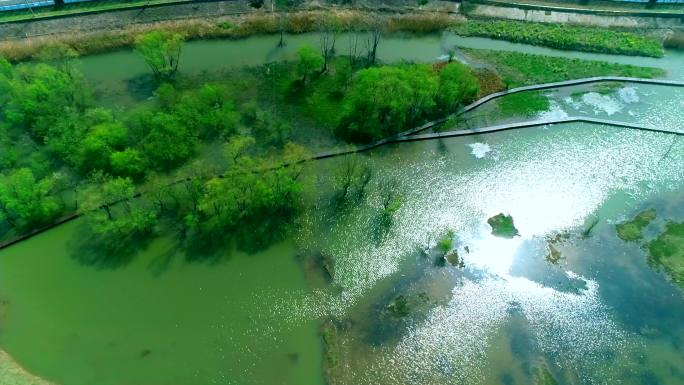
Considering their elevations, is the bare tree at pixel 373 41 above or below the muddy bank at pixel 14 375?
above

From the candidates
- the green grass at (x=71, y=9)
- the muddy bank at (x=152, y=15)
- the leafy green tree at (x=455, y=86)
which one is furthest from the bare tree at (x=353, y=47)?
the green grass at (x=71, y=9)

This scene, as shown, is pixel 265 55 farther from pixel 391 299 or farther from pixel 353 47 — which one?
pixel 391 299

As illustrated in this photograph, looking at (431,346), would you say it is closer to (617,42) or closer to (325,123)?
(325,123)

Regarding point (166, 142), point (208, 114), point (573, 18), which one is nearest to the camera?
Answer: point (166, 142)

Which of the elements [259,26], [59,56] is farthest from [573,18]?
[59,56]

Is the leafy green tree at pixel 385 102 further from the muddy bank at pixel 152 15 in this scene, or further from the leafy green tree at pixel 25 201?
the leafy green tree at pixel 25 201

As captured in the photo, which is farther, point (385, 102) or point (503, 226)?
point (385, 102)
